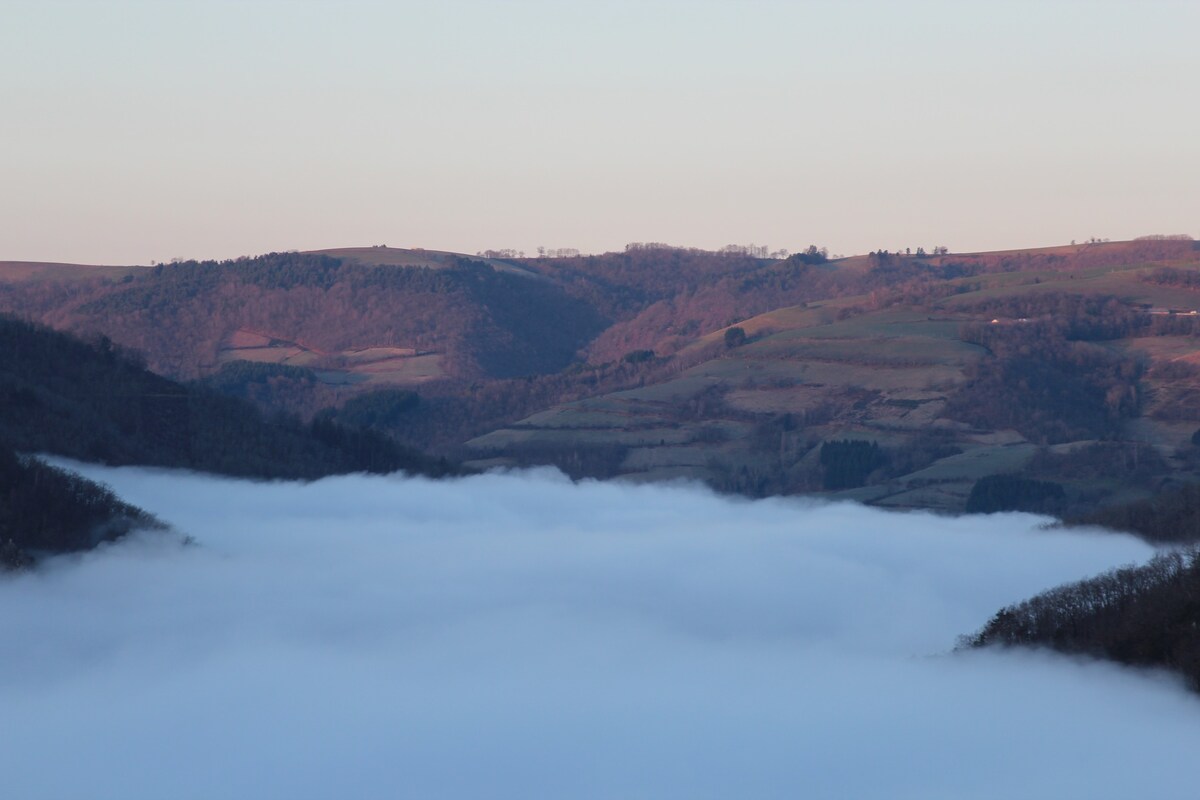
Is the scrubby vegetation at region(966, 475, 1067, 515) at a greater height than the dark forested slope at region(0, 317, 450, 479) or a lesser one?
lesser

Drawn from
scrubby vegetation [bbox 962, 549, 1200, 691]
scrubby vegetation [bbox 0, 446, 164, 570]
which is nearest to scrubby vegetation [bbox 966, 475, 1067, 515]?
scrubby vegetation [bbox 962, 549, 1200, 691]

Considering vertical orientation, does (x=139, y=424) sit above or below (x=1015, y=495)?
above

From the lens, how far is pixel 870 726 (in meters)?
76.8

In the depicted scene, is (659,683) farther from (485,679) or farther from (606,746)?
(606,746)

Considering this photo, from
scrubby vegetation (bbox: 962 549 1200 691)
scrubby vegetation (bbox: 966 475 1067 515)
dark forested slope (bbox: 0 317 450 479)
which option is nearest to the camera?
scrubby vegetation (bbox: 962 549 1200 691)

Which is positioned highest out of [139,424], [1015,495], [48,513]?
[139,424]

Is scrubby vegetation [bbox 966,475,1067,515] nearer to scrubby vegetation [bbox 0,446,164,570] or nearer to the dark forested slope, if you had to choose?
the dark forested slope

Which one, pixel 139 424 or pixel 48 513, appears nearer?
pixel 48 513

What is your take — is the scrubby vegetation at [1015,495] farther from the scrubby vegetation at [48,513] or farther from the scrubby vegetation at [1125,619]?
the scrubby vegetation at [48,513]

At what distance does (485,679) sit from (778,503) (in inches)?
3904

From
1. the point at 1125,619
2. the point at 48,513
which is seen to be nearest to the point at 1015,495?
A: the point at 48,513

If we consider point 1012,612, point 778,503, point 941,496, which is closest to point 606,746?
point 1012,612

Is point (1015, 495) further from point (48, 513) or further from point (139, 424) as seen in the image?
point (48, 513)

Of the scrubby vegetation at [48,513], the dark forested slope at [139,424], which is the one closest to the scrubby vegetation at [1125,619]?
the scrubby vegetation at [48,513]
